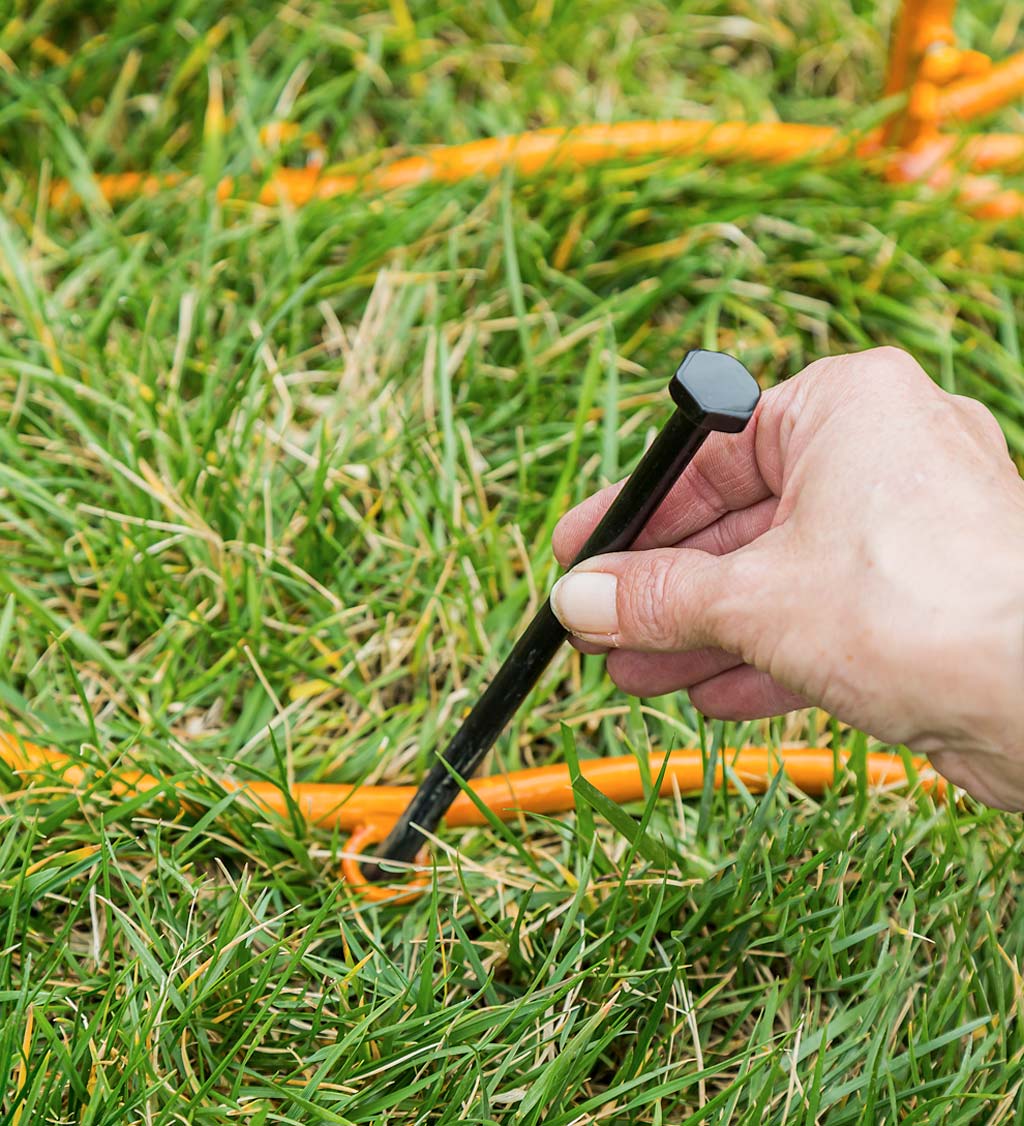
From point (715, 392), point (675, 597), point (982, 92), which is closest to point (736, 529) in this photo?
point (675, 597)

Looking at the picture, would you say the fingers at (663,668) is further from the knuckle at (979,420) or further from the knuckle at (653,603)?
the knuckle at (979,420)

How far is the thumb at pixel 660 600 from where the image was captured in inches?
39.8

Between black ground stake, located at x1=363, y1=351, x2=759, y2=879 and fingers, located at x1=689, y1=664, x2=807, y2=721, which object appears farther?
fingers, located at x1=689, y1=664, x2=807, y2=721

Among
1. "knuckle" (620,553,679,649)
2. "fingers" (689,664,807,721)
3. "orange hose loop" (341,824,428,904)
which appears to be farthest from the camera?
"orange hose loop" (341,824,428,904)

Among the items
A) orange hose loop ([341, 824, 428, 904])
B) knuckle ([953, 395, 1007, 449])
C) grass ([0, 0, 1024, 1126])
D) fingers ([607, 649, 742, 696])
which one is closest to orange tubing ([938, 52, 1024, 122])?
grass ([0, 0, 1024, 1126])

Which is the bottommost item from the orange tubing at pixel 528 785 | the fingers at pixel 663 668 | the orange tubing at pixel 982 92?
the orange tubing at pixel 528 785

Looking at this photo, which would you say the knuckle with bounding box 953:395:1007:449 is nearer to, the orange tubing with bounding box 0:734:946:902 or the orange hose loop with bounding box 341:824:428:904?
the orange tubing with bounding box 0:734:946:902

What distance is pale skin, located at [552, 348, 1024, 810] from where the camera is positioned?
0.93 m

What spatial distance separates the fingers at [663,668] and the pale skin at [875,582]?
0.50ft

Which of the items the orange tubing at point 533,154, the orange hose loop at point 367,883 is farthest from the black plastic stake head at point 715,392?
the orange tubing at point 533,154

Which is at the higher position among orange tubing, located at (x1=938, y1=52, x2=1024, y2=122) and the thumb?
orange tubing, located at (x1=938, y1=52, x2=1024, y2=122)

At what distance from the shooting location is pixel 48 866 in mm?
1341

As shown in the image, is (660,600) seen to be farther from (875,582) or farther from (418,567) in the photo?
(418,567)

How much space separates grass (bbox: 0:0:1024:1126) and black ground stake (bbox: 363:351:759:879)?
7 cm
